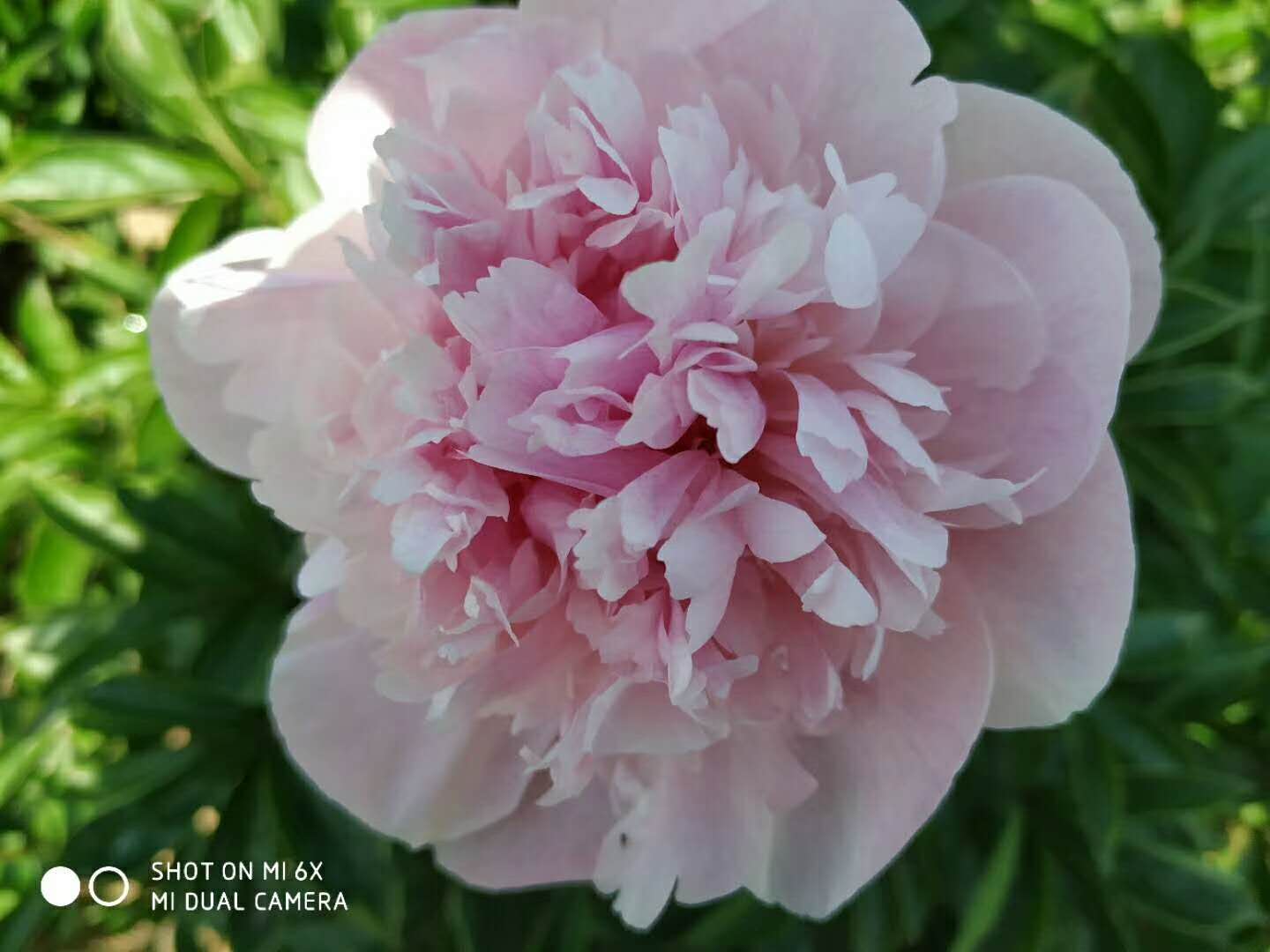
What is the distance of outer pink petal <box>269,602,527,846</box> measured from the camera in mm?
514

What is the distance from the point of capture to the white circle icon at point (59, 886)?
735 mm

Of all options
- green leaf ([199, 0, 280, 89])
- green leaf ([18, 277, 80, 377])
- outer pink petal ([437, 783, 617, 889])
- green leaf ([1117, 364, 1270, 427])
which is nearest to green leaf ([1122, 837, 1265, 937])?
green leaf ([1117, 364, 1270, 427])

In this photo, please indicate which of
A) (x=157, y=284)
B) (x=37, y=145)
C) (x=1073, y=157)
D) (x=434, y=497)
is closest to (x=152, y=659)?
(x=157, y=284)

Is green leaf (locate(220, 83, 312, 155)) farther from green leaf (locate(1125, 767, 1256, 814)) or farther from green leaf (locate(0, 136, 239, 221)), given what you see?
green leaf (locate(1125, 767, 1256, 814))

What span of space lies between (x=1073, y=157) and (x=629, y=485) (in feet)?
0.81

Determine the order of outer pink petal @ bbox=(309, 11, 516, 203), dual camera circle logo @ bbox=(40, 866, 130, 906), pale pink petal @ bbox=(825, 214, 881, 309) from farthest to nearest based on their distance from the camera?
1. dual camera circle logo @ bbox=(40, 866, 130, 906)
2. outer pink petal @ bbox=(309, 11, 516, 203)
3. pale pink petal @ bbox=(825, 214, 881, 309)

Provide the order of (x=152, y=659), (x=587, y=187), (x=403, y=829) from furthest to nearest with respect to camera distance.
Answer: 1. (x=152, y=659)
2. (x=403, y=829)
3. (x=587, y=187)

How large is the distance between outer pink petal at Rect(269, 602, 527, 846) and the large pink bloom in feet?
0.16

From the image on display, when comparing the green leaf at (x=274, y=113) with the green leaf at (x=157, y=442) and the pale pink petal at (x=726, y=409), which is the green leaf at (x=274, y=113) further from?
the pale pink petal at (x=726, y=409)

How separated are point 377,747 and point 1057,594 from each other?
0.35m

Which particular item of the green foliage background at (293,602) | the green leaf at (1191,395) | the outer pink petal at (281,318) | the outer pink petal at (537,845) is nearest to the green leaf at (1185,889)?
the green foliage background at (293,602)

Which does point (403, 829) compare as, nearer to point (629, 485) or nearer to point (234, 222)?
point (629, 485)

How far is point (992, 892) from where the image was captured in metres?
0.62

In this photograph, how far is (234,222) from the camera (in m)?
0.85
